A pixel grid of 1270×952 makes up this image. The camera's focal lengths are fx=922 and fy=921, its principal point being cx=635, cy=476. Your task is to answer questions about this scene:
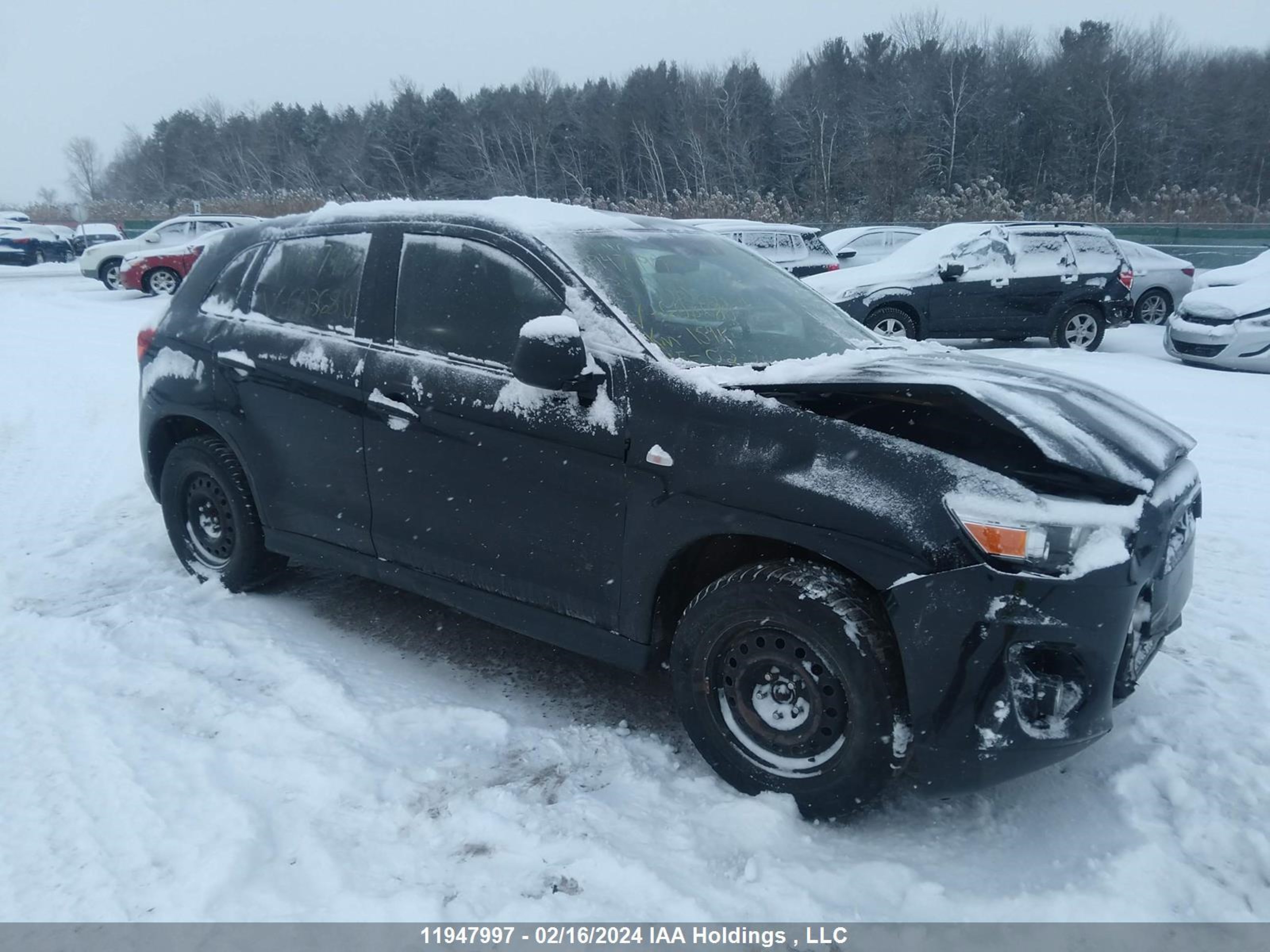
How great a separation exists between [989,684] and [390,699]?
2.24 metres

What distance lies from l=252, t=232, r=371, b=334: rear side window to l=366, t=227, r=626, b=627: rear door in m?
0.29

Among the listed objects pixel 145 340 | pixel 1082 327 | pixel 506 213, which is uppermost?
pixel 506 213

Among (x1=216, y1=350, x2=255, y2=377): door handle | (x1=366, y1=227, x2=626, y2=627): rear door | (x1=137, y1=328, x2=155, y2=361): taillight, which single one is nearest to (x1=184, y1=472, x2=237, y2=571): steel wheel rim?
(x1=216, y1=350, x2=255, y2=377): door handle

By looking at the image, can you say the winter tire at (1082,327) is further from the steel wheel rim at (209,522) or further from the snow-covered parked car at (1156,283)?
the steel wheel rim at (209,522)

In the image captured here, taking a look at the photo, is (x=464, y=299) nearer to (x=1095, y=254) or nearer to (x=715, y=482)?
(x=715, y=482)

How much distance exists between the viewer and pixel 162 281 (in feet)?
62.4

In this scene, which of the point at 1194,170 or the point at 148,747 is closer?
the point at 148,747

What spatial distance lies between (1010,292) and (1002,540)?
418 inches

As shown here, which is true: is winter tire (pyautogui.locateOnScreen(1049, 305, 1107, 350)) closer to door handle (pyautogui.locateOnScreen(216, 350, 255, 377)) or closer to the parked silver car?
the parked silver car

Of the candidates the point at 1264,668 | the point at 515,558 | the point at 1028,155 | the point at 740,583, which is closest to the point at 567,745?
the point at 515,558

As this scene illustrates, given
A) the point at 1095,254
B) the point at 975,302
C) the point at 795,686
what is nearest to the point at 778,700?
the point at 795,686

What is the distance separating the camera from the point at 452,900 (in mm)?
2539

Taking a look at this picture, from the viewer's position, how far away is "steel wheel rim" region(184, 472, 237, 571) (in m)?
4.47

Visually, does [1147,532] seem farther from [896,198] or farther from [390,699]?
[896,198]
